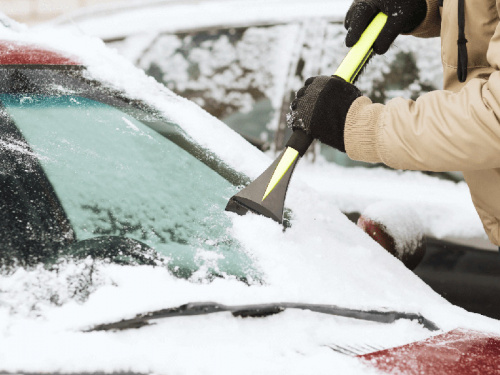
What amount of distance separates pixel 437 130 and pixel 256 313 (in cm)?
53

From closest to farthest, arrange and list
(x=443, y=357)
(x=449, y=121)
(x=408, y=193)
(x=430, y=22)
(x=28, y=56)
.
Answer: (x=443, y=357), (x=449, y=121), (x=28, y=56), (x=430, y=22), (x=408, y=193)

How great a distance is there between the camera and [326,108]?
1.28 metres

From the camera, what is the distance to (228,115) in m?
2.49

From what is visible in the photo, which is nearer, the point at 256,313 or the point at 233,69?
the point at 256,313

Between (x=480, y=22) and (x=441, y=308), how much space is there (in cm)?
65

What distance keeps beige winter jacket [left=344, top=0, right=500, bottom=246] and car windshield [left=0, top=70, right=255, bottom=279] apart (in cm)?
36

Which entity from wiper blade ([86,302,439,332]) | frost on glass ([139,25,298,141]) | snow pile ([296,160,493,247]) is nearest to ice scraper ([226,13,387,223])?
wiper blade ([86,302,439,332])

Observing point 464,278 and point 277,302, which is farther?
point 464,278

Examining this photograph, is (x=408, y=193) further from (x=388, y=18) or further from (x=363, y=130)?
(x=363, y=130)

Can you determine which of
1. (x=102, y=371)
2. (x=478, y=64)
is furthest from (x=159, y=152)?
(x=478, y=64)

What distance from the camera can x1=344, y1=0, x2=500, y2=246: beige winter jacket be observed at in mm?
1134

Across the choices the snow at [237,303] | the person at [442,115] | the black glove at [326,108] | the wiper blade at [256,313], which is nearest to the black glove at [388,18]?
the person at [442,115]

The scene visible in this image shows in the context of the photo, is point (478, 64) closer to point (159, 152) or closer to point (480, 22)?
point (480, 22)

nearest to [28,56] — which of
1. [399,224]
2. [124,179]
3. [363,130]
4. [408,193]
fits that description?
[124,179]
